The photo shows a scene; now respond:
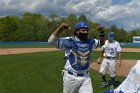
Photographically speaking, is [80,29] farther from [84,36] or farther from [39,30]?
[39,30]

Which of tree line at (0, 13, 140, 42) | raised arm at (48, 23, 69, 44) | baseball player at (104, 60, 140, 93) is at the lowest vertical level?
tree line at (0, 13, 140, 42)

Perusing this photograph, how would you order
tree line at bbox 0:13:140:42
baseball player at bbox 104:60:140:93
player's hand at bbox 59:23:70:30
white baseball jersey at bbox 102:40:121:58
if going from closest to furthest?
baseball player at bbox 104:60:140:93 < player's hand at bbox 59:23:70:30 < white baseball jersey at bbox 102:40:121:58 < tree line at bbox 0:13:140:42

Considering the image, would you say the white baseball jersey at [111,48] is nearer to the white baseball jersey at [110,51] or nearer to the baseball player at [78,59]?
the white baseball jersey at [110,51]

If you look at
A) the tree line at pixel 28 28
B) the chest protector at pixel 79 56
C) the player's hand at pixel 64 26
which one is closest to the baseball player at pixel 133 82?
the player's hand at pixel 64 26

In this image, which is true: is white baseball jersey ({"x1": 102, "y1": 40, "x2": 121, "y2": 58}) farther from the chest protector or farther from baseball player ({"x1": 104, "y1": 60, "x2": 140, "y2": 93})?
baseball player ({"x1": 104, "y1": 60, "x2": 140, "y2": 93})

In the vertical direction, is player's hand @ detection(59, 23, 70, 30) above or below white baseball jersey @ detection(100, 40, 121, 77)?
above

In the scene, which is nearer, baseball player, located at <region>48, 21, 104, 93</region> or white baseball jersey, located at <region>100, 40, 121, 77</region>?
baseball player, located at <region>48, 21, 104, 93</region>

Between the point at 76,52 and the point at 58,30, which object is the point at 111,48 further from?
the point at 58,30

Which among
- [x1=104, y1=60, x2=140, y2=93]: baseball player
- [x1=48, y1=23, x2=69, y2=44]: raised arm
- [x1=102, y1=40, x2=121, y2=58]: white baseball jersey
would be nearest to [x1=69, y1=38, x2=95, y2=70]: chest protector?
[x1=48, y1=23, x2=69, y2=44]: raised arm

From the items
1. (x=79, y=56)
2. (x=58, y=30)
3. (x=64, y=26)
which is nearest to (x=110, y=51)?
(x=79, y=56)

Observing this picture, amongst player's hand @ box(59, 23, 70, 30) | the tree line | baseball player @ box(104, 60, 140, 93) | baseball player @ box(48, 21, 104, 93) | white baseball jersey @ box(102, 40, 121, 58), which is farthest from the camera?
the tree line

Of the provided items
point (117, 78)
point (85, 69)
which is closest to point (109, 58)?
point (117, 78)

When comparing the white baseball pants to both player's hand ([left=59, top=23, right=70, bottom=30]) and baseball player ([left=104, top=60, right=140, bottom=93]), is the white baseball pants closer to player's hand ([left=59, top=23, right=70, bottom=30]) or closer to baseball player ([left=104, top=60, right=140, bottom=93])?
player's hand ([left=59, top=23, right=70, bottom=30])

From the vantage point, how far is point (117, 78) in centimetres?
1623
